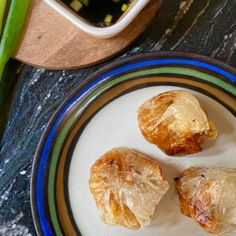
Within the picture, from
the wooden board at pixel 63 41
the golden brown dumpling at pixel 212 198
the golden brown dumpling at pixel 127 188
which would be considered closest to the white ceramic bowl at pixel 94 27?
the wooden board at pixel 63 41

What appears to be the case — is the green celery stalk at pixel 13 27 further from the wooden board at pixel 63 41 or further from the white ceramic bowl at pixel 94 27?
the white ceramic bowl at pixel 94 27

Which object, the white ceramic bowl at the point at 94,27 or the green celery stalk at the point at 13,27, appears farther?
the green celery stalk at the point at 13,27

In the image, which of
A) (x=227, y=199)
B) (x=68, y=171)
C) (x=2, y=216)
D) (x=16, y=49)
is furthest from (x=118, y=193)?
(x=16, y=49)

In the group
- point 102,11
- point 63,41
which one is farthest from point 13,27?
point 102,11

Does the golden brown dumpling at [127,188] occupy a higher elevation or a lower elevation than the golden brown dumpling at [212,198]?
higher

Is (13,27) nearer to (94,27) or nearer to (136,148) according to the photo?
(94,27)

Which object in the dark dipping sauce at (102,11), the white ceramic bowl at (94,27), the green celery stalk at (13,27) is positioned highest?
the green celery stalk at (13,27)

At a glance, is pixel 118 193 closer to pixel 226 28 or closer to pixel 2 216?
pixel 2 216
